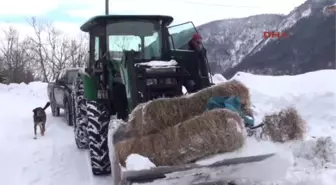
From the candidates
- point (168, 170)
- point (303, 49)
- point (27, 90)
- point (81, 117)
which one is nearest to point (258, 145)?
point (168, 170)

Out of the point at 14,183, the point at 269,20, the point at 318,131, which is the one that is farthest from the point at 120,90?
the point at 269,20

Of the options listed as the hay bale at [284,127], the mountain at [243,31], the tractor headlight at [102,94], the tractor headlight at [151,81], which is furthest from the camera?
the mountain at [243,31]

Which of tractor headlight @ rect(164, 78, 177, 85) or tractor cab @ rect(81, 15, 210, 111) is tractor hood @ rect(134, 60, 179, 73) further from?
tractor headlight @ rect(164, 78, 177, 85)

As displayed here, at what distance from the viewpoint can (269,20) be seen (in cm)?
9956

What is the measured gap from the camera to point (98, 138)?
6.62 m

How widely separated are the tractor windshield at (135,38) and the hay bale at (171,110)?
191 centimetres

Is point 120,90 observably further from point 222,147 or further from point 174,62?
point 222,147

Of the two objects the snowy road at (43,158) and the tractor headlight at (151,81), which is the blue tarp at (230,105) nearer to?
the tractor headlight at (151,81)

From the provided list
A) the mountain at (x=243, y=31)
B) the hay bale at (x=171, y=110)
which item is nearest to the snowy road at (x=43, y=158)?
the hay bale at (x=171, y=110)

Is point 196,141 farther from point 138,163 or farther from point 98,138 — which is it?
point 98,138

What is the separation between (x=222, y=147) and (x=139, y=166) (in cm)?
80

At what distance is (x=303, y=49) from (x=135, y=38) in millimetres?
62494

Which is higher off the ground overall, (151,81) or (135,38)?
(135,38)

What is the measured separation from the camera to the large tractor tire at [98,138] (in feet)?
21.7
